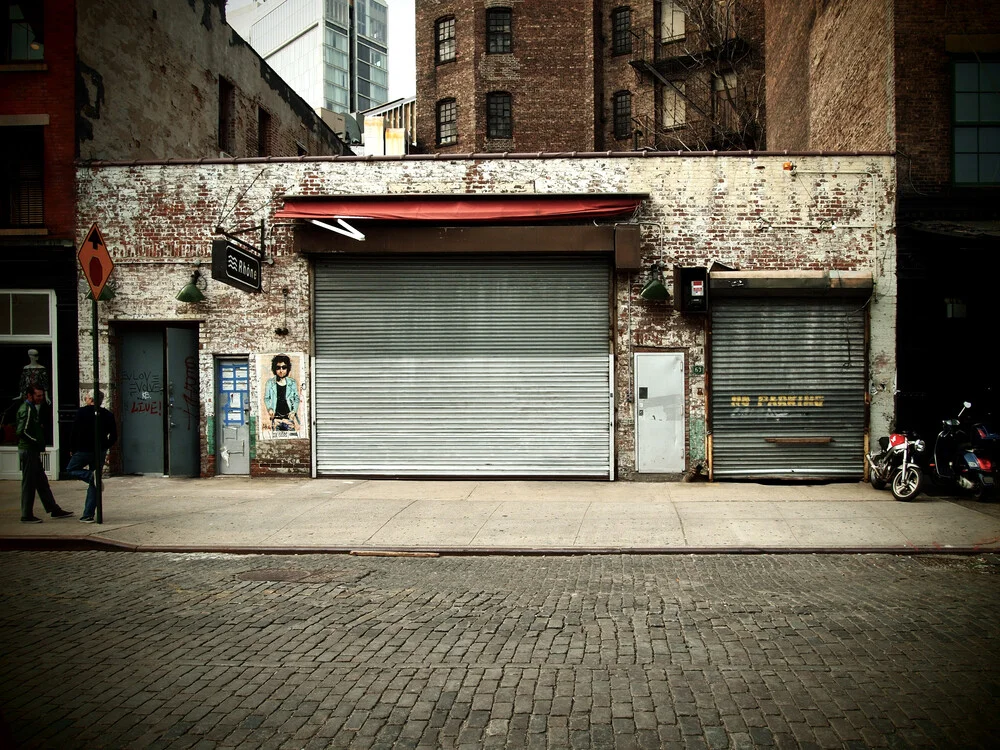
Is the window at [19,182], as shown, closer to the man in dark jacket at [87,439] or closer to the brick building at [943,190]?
the man in dark jacket at [87,439]

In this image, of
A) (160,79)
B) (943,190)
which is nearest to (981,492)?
(943,190)

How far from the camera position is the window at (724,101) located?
29.9 metres

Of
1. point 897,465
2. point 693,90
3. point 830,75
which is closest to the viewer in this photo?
point 897,465

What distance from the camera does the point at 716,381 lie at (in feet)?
41.9

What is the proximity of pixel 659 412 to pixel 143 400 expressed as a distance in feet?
31.2

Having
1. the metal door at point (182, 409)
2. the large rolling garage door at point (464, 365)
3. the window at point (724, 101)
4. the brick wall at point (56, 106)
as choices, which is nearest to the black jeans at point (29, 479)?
the metal door at point (182, 409)

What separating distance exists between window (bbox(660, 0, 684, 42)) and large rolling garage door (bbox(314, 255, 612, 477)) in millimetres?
24321

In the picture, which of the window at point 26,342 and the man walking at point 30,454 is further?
the window at point 26,342

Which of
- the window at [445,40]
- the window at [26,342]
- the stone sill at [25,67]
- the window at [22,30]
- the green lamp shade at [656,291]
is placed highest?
the window at [445,40]

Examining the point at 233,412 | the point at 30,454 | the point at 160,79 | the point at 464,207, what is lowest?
the point at 30,454

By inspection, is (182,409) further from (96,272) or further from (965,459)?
(965,459)

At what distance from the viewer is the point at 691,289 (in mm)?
12383

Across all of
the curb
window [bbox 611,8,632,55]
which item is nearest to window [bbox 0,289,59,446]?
the curb

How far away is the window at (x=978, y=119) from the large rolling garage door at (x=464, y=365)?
6.26 metres
